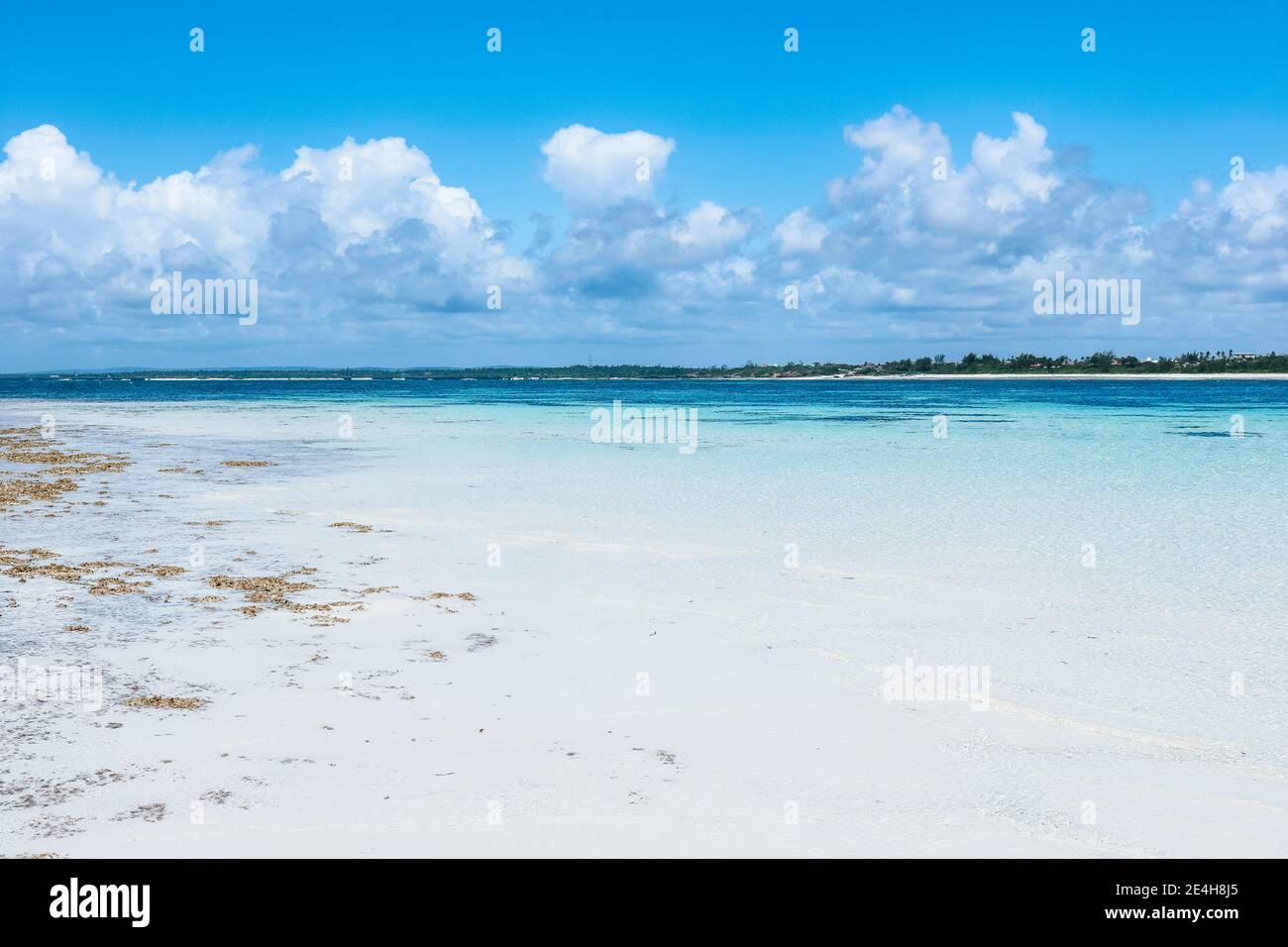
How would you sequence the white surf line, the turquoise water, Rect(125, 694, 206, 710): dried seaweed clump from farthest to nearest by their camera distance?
1. the white surf line
2. the turquoise water
3. Rect(125, 694, 206, 710): dried seaweed clump

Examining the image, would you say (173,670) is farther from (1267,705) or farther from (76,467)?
(76,467)

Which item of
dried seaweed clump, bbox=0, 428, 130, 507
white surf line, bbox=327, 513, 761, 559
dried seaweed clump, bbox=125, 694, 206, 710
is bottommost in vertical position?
dried seaweed clump, bbox=125, 694, 206, 710

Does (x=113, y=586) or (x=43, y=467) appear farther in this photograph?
(x=43, y=467)

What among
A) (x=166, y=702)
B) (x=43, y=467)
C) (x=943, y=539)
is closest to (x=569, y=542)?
(x=943, y=539)

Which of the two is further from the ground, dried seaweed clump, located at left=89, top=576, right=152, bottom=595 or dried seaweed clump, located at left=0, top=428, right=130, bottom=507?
dried seaweed clump, located at left=0, top=428, right=130, bottom=507

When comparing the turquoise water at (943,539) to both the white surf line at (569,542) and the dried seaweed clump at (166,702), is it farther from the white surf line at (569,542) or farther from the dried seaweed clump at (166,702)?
the dried seaweed clump at (166,702)

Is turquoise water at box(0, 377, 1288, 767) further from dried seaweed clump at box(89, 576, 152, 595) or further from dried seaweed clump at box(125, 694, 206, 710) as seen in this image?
dried seaweed clump at box(125, 694, 206, 710)

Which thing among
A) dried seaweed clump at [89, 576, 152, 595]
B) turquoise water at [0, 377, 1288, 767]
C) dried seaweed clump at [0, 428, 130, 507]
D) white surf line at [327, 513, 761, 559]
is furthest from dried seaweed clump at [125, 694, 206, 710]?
dried seaweed clump at [0, 428, 130, 507]

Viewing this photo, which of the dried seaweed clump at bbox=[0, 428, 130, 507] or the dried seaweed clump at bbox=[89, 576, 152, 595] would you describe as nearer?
the dried seaweed clump at bbox=[89, 576, 152, 595]

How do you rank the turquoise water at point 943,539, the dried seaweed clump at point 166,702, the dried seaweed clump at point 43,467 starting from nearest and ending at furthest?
the dried seaweed clump at point 166,702, the turquoise water at point 943,539, the dried seaweed clump at point 43,467

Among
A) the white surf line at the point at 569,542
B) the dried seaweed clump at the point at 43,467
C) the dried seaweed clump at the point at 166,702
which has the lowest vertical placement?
A: the dried seaweed clump at the point at 166,702

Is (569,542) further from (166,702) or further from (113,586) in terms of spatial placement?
(166,702)

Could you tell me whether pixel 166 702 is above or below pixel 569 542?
below

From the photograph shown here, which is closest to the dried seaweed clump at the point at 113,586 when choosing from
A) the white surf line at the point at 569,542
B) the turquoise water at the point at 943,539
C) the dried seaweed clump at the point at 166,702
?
the turquoise water at the point at 943,539
